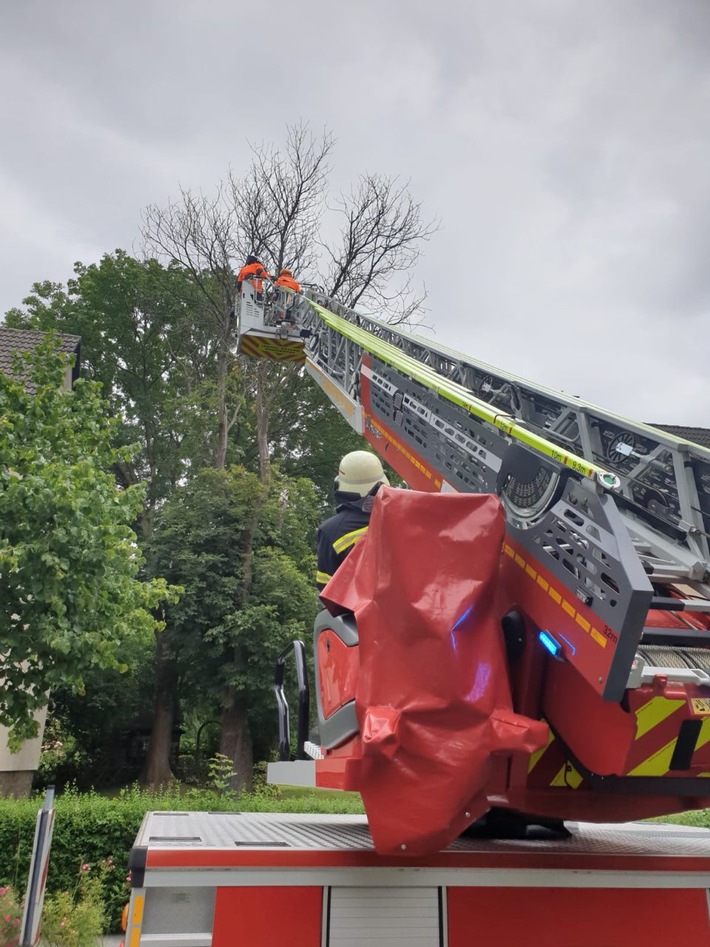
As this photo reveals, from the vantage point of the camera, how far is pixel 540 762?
9.99ft

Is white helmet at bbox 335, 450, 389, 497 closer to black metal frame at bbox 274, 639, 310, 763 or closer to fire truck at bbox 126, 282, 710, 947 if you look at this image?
fire truck at bbox 126, 282, 710, 947

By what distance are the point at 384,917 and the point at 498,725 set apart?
0.82 m

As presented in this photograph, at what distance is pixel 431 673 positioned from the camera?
103 inches

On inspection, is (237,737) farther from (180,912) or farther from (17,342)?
(180,912)

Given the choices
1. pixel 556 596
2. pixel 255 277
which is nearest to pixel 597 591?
pixel 556 596

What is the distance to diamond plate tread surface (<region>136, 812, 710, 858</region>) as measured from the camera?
9.71 ft

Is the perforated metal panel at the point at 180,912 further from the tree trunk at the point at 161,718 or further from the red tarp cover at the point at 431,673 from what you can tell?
the tree trunk at the point at 161,718

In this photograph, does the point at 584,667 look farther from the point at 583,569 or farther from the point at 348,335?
the point at 348,335

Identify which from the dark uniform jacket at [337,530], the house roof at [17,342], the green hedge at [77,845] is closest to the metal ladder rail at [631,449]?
the dark uniform jacket at [337,530]

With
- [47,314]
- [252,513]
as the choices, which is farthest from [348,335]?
[47,314]

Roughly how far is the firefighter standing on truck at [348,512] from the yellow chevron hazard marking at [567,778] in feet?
4.66

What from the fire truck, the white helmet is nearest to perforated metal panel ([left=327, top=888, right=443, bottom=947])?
the fire truck

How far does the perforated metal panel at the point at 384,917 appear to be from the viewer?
2643mm

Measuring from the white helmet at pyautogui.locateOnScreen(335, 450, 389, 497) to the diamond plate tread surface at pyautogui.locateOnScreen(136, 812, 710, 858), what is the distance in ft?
5.69
